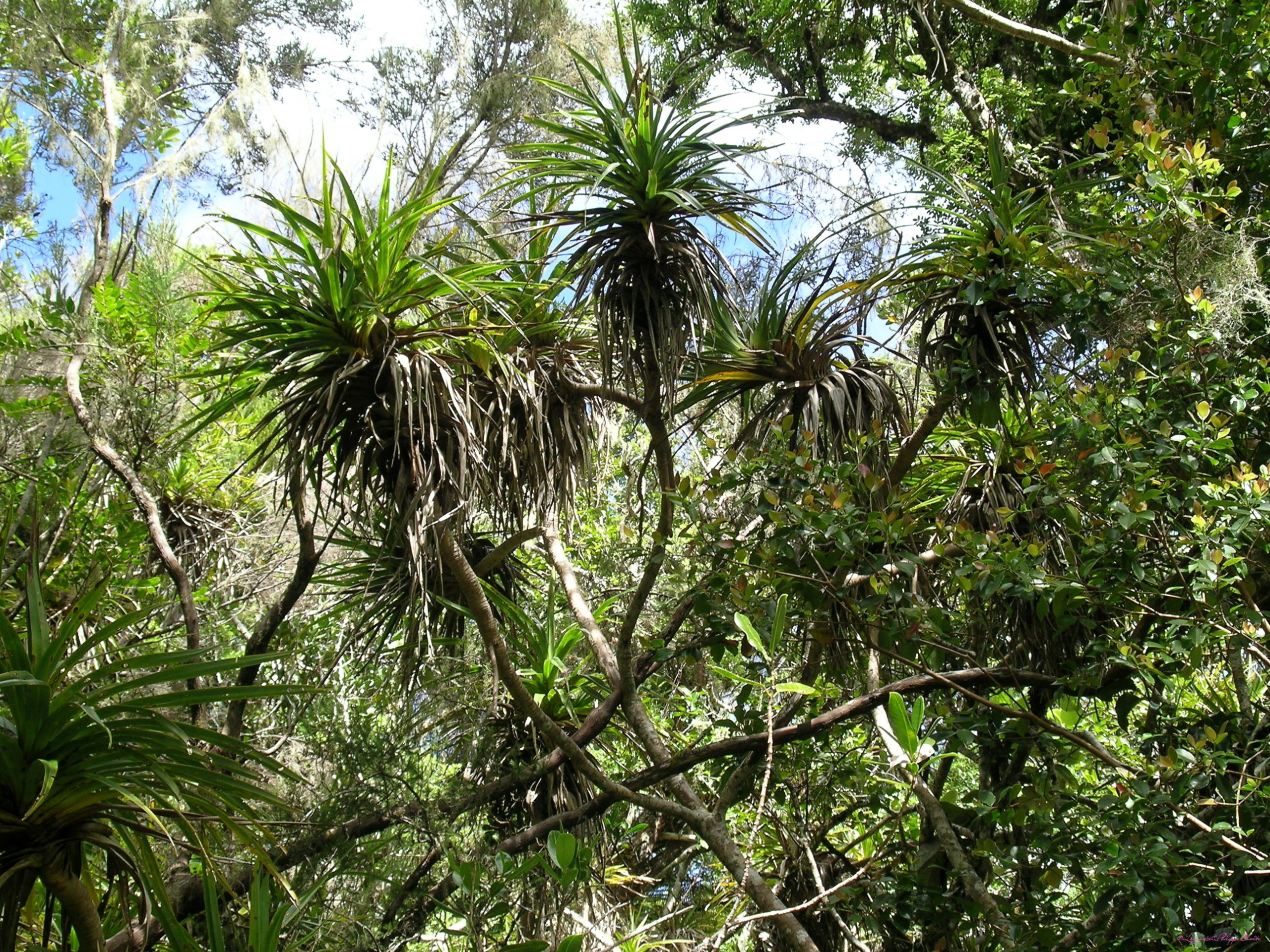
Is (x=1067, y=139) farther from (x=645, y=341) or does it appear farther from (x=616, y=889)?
(x=616, y=889)

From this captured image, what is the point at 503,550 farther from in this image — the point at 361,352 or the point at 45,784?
the point at 45,784

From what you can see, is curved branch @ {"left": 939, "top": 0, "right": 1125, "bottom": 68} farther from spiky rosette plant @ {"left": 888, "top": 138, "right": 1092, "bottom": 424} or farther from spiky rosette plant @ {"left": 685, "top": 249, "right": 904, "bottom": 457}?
spiky rosette plant @ {"left": 685, "top": 249, "right": 904, "bottom": 457}

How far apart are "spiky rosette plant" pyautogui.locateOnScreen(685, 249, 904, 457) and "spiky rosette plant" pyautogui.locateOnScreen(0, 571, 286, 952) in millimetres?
1643

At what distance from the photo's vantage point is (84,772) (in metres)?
1.89

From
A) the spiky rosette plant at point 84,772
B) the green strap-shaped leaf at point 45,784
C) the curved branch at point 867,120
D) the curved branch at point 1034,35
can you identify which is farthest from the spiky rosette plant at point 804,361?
the curved branch at point 867,120

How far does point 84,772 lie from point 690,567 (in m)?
1.77

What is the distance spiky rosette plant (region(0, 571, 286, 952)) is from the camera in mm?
1861

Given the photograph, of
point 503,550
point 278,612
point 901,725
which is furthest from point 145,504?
point 901,725

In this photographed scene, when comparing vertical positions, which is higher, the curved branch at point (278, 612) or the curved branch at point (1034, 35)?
the curved branch at point (1034, 35)

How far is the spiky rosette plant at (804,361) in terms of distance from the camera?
2967mm

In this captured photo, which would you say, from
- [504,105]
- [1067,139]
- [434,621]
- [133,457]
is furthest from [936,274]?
[504,105]

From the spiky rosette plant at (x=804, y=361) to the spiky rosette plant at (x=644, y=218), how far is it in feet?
0.72

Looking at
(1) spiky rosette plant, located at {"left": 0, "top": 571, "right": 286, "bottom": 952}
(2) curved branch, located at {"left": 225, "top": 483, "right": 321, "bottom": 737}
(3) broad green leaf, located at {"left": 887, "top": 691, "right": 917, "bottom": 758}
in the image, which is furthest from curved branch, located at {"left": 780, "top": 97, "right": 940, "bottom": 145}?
(1) spiky rosette plant, located at {"left": 0, "top": 571, "right": 286, "bottom": 952}

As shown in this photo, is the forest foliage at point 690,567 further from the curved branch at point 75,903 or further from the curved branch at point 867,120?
the curved branch at point 867,120
